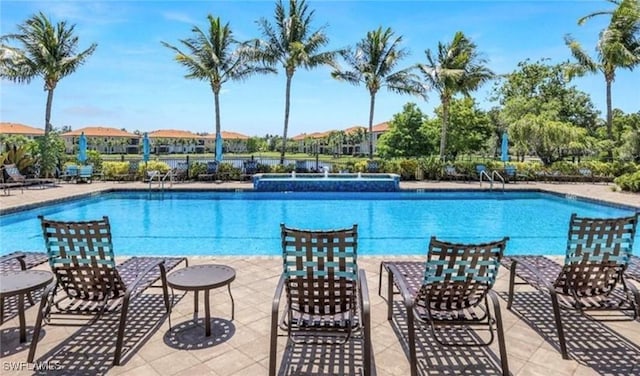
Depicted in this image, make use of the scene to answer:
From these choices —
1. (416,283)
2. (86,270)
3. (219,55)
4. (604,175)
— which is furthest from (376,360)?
(604,175)

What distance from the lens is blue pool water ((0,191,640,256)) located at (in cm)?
777

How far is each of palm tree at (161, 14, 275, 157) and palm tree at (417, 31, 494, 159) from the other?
918 centimetres

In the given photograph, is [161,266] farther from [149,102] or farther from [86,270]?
[149,102]

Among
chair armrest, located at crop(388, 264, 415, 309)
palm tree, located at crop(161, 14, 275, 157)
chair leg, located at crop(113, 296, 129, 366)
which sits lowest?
chair leg, located at crop(113, 296, 129, 366)

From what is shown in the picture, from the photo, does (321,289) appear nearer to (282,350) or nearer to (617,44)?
(282,350)

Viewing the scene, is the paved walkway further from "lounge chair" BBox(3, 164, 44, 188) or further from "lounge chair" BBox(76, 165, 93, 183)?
"lounge chair" BBox(76, 165, 93, 183)

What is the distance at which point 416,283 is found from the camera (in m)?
3.40

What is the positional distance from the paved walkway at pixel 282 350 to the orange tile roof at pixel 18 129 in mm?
66996

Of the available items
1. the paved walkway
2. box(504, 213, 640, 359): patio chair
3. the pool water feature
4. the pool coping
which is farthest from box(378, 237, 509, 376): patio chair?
the pool water feature

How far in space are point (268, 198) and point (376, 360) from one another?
11.4 metres

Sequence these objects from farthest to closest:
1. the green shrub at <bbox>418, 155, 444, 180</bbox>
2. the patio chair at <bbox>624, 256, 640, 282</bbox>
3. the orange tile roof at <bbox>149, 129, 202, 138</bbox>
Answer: the orange tile roof at <bbox>149, 129, 202, 138</bbox> → the green shrub at <bbox>418, 155, 444, 180</bbox> → the patio chair at <bbox>624, 256, 640, 282</bbox>

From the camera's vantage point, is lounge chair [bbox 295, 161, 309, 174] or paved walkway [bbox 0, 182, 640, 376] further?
lounge chair [bbox 295, 161, 309, 174]

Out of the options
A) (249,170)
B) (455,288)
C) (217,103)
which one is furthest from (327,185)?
(455,288)

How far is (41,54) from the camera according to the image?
15.5 m
